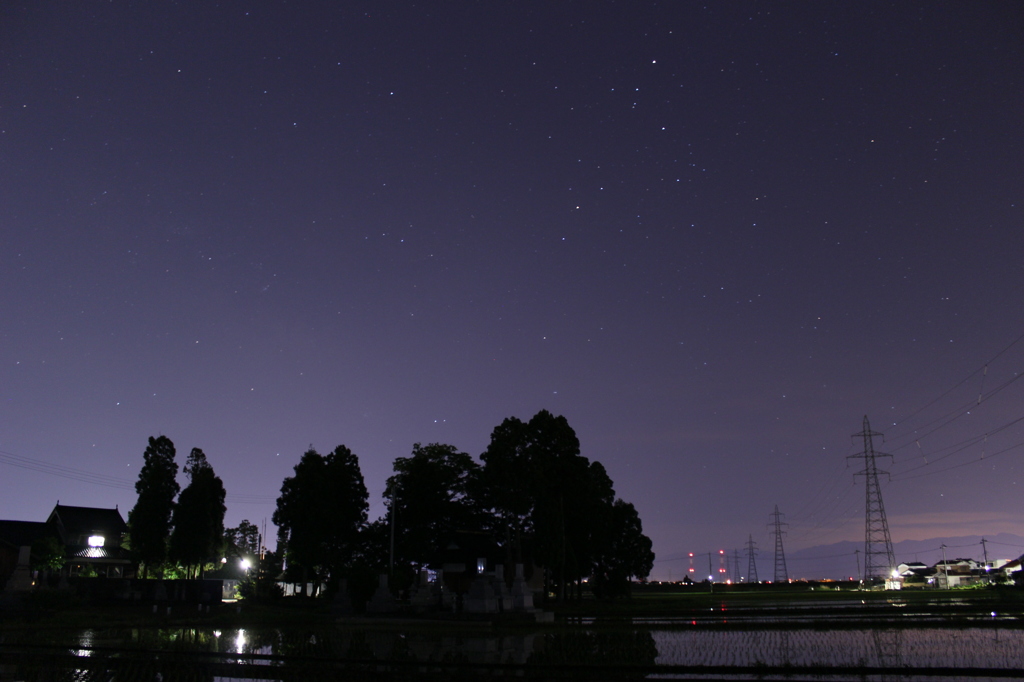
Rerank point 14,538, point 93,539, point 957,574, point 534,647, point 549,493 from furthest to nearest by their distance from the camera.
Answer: point 957,574 → point 93,539 → point 14,538 → point 549,493 → point 534,647

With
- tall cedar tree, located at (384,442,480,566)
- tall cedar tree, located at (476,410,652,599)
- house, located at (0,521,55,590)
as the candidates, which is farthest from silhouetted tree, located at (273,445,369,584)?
house, located at (0,521,55,590)

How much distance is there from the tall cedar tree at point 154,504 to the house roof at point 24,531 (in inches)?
1032

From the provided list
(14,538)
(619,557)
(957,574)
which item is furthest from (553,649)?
(957,574)

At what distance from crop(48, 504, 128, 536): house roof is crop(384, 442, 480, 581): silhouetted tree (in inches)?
1552

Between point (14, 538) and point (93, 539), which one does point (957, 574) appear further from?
point (14, 538)

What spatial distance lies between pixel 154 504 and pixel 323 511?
573 inches

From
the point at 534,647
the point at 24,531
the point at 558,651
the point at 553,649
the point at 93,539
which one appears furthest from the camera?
the point at 93,539

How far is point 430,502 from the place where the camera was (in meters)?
70.3

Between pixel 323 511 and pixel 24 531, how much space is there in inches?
1767

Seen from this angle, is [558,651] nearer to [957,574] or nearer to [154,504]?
[154,504]

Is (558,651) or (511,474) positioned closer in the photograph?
(558,651)

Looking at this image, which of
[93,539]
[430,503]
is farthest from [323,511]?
[93,539]

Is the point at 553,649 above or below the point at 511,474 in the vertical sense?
below

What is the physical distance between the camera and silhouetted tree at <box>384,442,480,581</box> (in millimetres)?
68188
